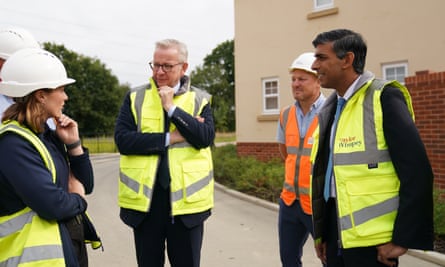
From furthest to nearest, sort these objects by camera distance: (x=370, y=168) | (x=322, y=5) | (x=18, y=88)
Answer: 1. (x=322, y=5)
2. (x=370, y=168)
3. (x=18, y=88)

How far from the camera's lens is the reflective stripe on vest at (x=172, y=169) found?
9.45ft

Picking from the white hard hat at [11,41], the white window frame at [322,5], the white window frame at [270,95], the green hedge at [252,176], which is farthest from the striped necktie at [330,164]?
the white window frame at [270,95]

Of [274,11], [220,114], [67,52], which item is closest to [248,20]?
[274,11]

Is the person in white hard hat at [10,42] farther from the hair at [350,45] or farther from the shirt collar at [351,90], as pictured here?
the shirt collar at [351,90]

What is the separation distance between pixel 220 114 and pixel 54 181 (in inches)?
660

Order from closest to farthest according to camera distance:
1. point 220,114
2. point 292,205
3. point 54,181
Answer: point 54,181 < point 292,205 < point 220,114

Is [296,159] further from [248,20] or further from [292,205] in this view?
[248,20]

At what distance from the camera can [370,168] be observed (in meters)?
2.20

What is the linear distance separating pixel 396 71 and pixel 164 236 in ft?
27.8

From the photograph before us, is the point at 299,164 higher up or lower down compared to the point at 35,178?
lower down

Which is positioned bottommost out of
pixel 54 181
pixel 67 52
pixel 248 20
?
pixel 54 181

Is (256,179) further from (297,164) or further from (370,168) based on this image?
(370,168)

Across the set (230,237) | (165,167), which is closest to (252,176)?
(230,237)

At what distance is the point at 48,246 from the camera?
6.60ft
